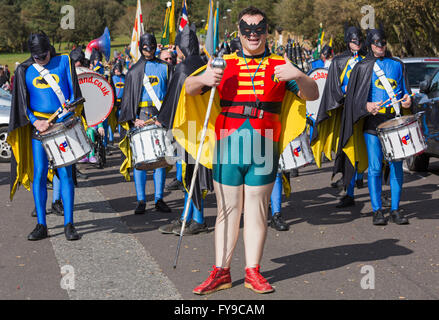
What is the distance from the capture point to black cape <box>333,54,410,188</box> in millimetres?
7961

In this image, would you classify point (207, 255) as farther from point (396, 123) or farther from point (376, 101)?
point (376, 101)

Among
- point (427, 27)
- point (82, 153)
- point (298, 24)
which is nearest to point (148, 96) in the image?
point (82, 153)

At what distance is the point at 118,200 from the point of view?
968 cm

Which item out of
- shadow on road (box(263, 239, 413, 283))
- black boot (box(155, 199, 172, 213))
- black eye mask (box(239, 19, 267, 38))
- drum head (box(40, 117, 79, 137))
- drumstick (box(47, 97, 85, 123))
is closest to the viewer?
black eye mask (box(239, 19, 267, 38))

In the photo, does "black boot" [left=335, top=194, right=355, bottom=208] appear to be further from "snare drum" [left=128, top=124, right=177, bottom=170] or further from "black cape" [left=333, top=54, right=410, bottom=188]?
"snare drum" [left=128, top=124, right=177, bottom=170]

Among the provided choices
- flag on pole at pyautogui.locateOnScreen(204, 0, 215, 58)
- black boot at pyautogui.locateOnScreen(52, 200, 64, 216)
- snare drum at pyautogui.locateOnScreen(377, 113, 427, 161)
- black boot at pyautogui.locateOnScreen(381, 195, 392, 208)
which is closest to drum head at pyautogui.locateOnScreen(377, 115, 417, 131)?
snare drum at pyautogui.locateOnScreen(377, 113, 427, 161)

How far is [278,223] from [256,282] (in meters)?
2.36

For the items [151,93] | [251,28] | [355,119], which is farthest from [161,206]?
[251,28]

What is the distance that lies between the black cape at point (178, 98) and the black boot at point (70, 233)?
49.0 inches

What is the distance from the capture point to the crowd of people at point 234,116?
17.4 feet

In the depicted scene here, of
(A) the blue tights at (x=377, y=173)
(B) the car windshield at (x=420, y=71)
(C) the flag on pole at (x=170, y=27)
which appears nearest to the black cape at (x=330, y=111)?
(A) the blue tights at (x=377, y=173)

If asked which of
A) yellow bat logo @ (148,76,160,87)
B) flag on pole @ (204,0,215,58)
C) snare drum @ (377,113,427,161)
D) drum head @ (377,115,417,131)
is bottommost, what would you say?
snare drum @ (377,113,427,161)

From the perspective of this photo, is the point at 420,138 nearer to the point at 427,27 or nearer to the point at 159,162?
the point at 159,162

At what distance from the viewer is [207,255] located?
21.9 feet
